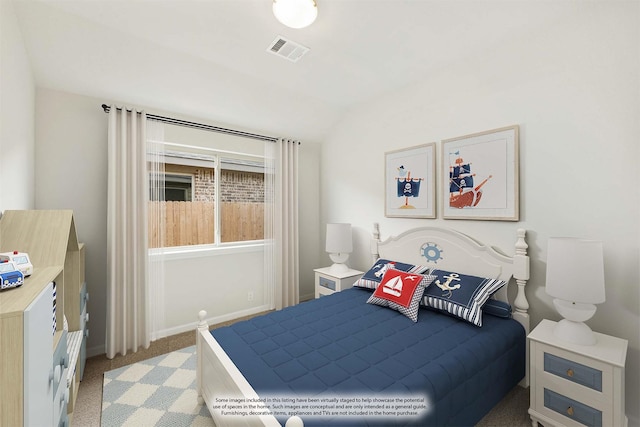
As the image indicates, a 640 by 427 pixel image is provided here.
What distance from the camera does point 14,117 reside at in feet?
5.84

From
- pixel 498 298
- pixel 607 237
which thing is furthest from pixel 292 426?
pixel 607 237

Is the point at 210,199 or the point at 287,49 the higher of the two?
the point at 287,49

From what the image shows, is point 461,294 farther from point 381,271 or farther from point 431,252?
point 381,271

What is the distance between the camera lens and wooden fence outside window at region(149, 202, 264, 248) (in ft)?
9.80

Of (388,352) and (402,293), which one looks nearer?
(388,352)

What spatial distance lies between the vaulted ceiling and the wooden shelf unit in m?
1.39

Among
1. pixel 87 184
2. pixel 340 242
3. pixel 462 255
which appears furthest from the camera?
pixel 340 242

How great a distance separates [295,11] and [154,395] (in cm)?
286

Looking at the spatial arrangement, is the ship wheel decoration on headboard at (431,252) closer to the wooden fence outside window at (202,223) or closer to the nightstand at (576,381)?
the nightstand at (576,381)

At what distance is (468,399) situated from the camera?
153 cm

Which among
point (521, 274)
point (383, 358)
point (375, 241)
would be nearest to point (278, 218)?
point (375, 241)

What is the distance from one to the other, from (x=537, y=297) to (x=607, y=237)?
2.01 ft

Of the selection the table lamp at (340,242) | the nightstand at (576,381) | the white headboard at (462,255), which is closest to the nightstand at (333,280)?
the table lamp at (340,242)

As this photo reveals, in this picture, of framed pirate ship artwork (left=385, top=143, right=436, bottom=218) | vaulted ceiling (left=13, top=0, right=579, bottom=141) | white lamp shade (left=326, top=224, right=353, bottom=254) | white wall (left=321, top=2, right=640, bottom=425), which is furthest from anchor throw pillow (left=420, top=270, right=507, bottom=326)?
→ vaulted ceiling (left=13, top=0, right=579, bottom=141)
